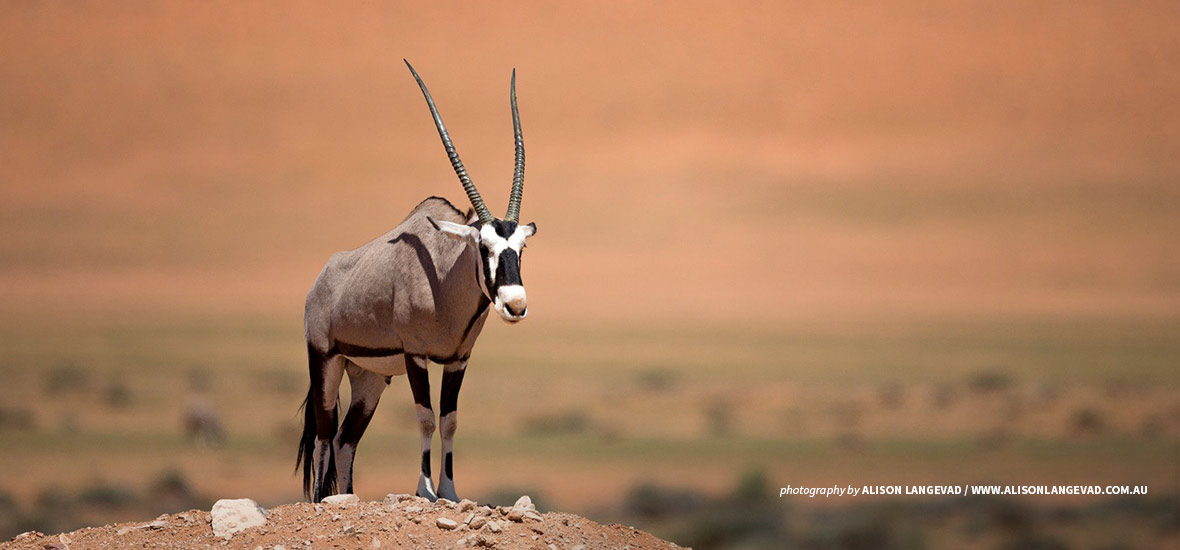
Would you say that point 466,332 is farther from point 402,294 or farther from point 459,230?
point 459,230

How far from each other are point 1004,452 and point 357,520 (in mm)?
40461

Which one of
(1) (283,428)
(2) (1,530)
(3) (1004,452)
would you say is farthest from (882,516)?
(1) (283,428)

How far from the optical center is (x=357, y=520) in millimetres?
Result: 11586

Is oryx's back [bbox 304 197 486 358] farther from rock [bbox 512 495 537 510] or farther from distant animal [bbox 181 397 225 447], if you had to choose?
distant animal [bbox 181 397 225 447]

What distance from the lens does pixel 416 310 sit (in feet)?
41.8

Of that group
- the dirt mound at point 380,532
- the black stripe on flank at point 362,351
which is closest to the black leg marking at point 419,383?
the black stripe on flank at point 362,351

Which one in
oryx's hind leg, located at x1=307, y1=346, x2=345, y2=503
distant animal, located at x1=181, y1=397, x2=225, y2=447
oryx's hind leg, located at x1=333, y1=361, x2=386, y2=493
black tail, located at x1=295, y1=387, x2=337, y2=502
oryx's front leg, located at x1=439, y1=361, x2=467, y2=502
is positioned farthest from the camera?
distant animal, located at x1=181, y1=397, x2=225, y2=447

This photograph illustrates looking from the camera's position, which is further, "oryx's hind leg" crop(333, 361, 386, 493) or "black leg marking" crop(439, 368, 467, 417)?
"oryx's hind leg" crop(333, 361, 386, 493)

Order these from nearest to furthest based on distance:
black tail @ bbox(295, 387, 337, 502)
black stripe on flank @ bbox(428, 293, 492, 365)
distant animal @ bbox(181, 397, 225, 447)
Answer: black stripe on flank @ bbox(428, 293, 492, 365) < black tail @ bbox(295, 387, 337, 502) < distant animal @ bbox(181, 397, 225, 447)

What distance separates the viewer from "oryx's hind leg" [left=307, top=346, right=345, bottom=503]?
1433 centimetres

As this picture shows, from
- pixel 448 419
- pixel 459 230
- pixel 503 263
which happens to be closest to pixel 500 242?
pixel 503 263

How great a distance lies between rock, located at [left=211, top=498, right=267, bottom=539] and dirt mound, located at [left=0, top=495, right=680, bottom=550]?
86mm

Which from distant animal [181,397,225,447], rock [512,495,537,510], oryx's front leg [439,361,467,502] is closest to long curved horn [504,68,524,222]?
oryx's front leg [439,361,467,502]

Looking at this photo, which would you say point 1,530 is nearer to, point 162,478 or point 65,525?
point 65,525
